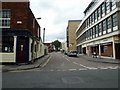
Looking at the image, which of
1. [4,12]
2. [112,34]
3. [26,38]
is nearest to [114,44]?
[112,34]

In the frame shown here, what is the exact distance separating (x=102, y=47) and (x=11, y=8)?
20932 mm

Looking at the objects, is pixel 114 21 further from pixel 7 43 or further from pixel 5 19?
pixel 7 43

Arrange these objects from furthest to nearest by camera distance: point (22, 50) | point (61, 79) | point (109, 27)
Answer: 1. point (109, 27)
2. point (22, 50)
3. point (61, 79)

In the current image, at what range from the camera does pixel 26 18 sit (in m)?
15.9

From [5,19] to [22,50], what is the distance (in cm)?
457

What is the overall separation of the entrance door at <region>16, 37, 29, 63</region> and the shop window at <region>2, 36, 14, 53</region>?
2.76 feet

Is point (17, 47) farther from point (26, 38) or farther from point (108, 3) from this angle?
point (108, 3)

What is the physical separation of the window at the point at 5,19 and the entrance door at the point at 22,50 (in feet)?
7.97

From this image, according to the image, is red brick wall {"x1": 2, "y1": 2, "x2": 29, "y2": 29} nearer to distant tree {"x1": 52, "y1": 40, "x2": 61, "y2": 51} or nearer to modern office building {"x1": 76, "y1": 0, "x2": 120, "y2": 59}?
modern office building {"x1": 76, "y1": 0, "x2": 120, "y2": 59}

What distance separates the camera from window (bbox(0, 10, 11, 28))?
15992 mm

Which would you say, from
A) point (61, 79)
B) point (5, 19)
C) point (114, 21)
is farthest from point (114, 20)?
point (61, 79)

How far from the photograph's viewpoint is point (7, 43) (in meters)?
15.9

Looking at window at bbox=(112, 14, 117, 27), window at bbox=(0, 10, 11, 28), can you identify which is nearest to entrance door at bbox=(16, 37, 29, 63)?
window at bbox=(0, 10, 11, 28)

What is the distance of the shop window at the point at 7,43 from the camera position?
15.8 meters
